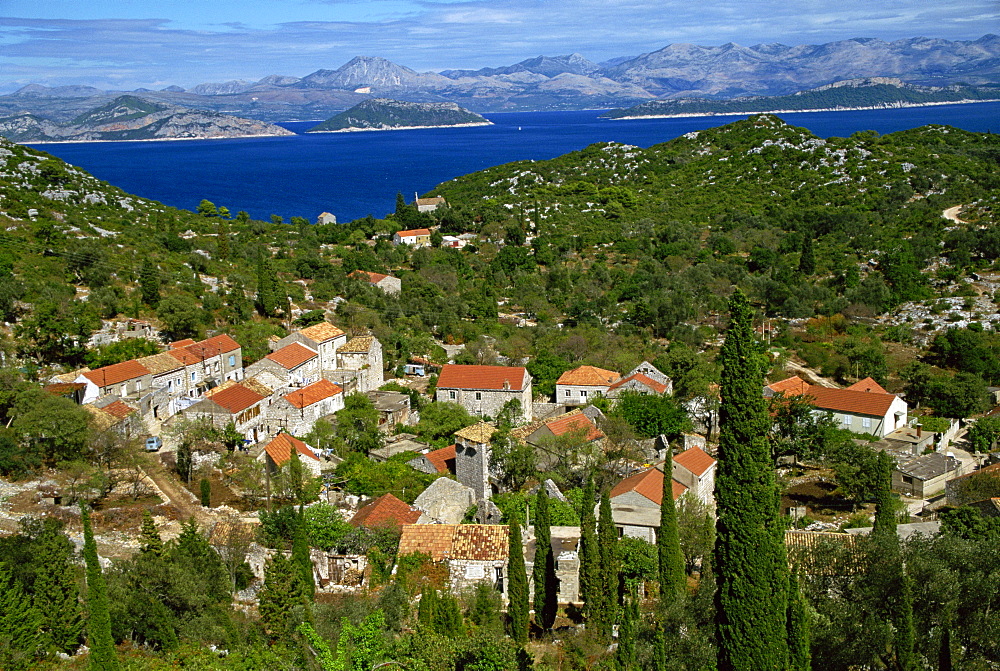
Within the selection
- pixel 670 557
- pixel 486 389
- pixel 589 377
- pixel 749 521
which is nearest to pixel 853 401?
pixel 589 377

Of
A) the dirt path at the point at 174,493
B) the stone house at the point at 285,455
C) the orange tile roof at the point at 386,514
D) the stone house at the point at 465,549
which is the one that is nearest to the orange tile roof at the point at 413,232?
the stone house at the point at 285,455

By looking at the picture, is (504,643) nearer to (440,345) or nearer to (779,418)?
(779,418)

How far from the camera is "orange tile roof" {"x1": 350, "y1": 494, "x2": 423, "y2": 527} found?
A: 21156 millimetres

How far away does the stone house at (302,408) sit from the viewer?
29.6 m

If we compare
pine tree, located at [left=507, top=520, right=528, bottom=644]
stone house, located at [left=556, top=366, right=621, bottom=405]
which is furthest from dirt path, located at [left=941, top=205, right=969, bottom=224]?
pine tree, located at [left=507, top=520, right=528, bottom=644]

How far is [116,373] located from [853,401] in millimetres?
28494

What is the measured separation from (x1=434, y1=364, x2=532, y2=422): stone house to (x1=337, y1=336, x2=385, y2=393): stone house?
334 centimetres

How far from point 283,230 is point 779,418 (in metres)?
46.7

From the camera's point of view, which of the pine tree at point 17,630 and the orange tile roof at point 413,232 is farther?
the orange tile roof at point 413,232

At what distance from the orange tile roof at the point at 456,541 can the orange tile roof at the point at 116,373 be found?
14.9 meters

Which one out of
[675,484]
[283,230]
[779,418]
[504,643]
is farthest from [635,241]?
[504,643]

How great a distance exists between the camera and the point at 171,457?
26.3 m

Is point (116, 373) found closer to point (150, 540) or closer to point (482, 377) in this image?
point (150, 540)

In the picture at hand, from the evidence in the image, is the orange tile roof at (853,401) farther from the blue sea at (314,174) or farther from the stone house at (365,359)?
the blue sea at (314,174)
